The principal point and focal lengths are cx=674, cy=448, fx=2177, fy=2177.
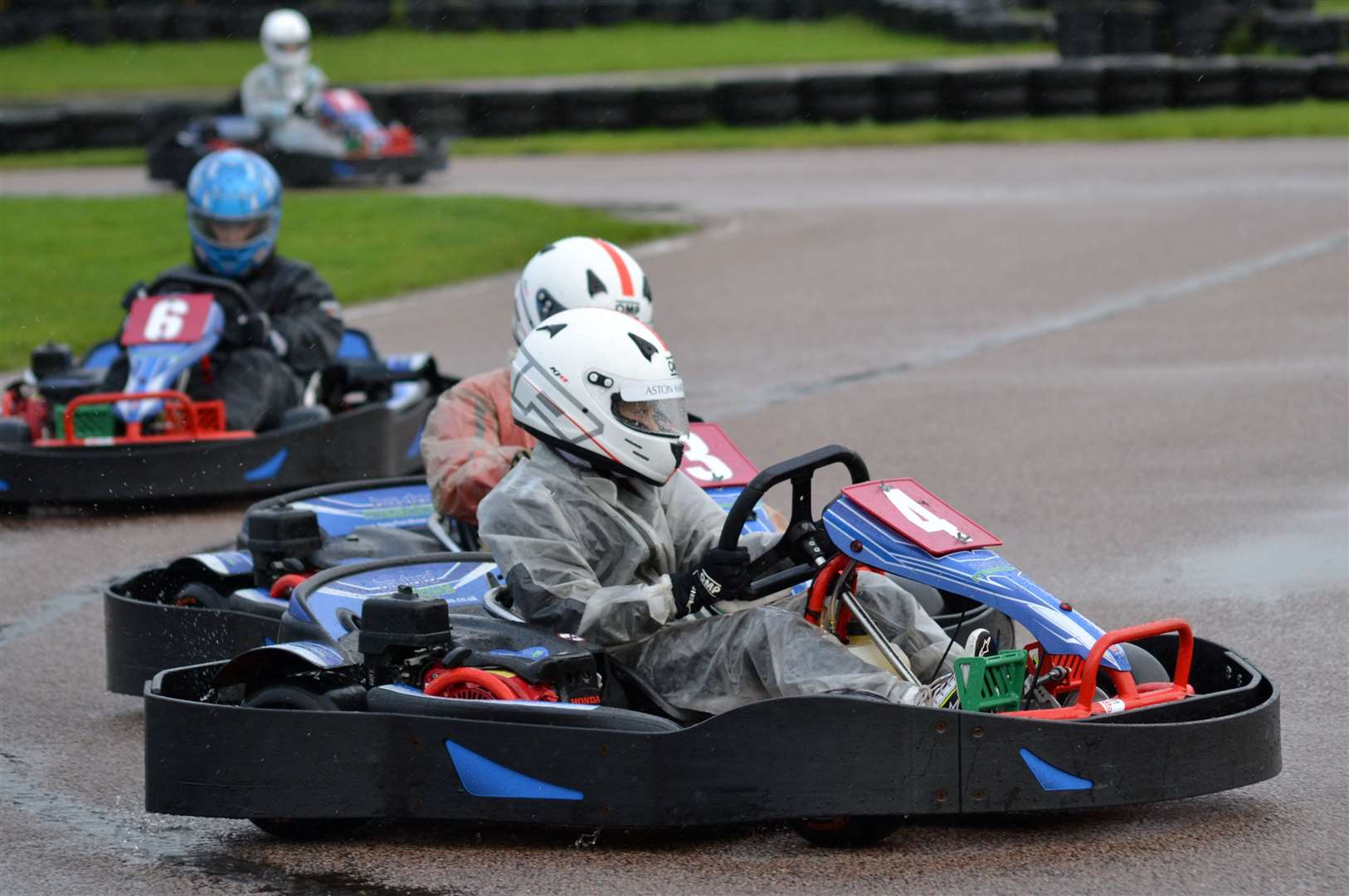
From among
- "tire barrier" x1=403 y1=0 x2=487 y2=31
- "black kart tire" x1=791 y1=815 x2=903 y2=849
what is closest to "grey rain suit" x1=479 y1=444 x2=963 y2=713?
"black kart tire" x1=791 y1=815 x2=903 y2=849

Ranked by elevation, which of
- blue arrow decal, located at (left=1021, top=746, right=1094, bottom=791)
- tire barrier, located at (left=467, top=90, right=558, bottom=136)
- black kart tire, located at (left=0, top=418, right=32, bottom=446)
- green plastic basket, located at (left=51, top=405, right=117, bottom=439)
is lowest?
tire barrier, located at (left=467, top=90, right=558, bottom=136)

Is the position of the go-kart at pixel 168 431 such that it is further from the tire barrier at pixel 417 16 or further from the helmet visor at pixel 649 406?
the tire barrier at pixel 417 16

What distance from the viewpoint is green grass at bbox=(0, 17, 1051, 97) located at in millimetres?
32469

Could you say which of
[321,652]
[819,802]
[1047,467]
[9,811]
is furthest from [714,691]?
[1047,467]

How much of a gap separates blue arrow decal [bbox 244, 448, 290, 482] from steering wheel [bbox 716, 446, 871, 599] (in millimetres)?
3949

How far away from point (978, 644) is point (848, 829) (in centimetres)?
55

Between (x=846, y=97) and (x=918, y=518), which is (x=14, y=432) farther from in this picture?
(x=846, y=97)

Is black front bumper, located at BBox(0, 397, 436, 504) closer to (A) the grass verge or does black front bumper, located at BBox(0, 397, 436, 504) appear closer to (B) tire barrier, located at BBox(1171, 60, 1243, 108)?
(A) the grass verge

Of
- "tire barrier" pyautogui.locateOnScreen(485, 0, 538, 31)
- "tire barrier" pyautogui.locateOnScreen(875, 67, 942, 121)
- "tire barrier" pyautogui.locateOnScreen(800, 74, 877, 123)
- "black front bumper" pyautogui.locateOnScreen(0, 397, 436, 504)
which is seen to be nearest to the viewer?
"black front bumper" pyautogui.locateOnScreen(0, 397, 436, 504)

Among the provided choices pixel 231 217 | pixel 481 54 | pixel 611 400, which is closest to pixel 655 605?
pixel 611 400

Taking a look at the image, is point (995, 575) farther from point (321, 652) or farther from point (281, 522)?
point (281, 522)

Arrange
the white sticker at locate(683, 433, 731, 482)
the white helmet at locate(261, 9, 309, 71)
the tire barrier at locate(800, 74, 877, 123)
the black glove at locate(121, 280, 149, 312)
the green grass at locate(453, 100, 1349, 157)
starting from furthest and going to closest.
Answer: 1. the tire barrier at locate(800, 74, 877, 123)
2. the green grass at locate(453, 100, 1349, 157)
3. the white helmet at locate(261, 9, 309, 71)
4. the black glove at locate(121, 280, 149, 312)
5. the white sticker at locate(683, 433, 731, 482)

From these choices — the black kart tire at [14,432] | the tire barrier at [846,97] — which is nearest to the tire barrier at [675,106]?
the tire barrier at [846,97]

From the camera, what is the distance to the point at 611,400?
4.68m
